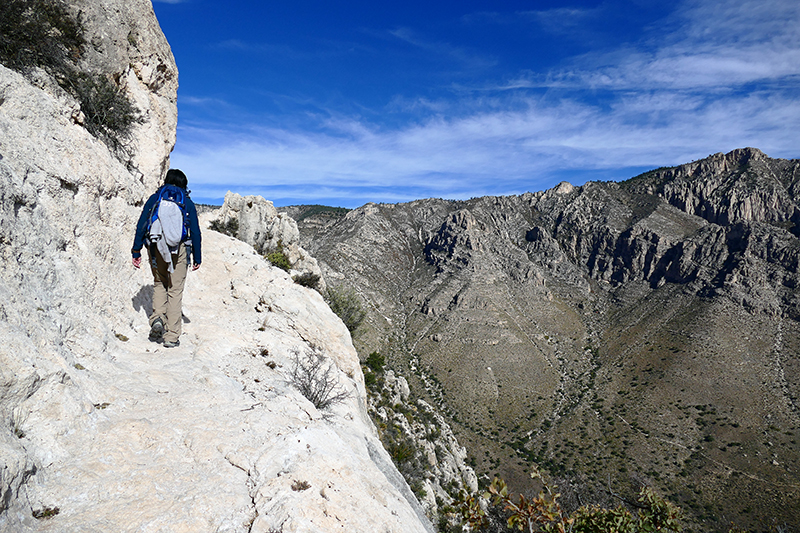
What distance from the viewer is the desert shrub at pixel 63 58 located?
7.75 metres

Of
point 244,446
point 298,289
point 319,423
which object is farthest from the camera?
point 298,289

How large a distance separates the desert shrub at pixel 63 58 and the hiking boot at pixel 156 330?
4.87 metres

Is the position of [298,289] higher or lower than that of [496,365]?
higher

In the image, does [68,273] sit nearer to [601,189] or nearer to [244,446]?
[244,446]

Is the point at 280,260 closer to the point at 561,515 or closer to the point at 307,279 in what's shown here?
the point at 307,279

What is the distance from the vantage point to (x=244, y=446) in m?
4.68

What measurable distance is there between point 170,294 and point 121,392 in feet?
7.51

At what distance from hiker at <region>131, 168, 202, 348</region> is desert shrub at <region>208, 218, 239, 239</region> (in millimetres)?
11168

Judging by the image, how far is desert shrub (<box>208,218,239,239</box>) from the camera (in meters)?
17.3

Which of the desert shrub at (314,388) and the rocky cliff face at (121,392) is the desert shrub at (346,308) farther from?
the desert shrub at (314,388)

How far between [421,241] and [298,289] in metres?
110

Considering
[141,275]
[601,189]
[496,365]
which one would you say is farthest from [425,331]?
[601,189]

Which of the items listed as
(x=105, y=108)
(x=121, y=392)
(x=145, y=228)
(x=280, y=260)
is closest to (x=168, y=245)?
(x=145, y=228)

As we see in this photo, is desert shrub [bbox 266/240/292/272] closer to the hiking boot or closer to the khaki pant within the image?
the khaki pant
